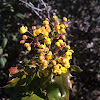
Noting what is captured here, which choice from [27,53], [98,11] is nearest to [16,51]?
[27,53]

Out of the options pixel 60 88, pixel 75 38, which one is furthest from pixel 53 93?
pixel 75 38

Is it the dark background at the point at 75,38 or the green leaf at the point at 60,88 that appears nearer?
the green leaf at the point at 60,88

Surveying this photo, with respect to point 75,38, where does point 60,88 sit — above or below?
below

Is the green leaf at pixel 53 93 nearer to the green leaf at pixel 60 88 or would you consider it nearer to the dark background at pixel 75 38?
the green leaf at pixel 60 88

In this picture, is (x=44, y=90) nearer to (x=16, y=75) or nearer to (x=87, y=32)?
(x=16, y=75)

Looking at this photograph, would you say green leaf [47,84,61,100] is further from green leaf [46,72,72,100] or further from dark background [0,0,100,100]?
dark background [0,0,100,100]

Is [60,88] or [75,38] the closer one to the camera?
[60,88]

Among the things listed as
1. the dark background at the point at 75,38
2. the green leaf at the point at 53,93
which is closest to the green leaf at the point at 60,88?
the green leaf at the point at 53,93

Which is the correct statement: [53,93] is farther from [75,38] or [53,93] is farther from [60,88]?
[75,38]
